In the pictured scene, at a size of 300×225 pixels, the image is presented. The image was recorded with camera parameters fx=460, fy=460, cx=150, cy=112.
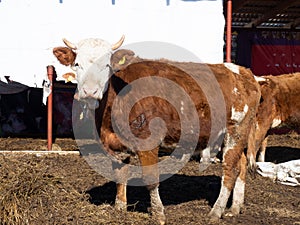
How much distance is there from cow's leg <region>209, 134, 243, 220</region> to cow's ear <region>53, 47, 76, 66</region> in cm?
196

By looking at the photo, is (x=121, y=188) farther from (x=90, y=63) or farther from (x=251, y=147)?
(x=251, y=147)

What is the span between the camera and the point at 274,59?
38.7 ft

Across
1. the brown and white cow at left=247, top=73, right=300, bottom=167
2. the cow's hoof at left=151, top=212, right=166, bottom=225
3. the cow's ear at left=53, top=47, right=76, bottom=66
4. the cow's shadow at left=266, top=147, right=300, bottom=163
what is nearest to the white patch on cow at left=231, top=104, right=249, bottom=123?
the cow's hoof at left=151, top=212, right=166, bottom=225

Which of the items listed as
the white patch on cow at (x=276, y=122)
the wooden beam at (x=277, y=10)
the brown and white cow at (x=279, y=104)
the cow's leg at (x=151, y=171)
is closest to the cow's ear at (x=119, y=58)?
the cow's leg at (x=151, y=171)

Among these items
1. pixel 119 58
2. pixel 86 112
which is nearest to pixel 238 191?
pixel 119 58

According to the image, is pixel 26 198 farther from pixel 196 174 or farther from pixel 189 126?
pixel 196 174

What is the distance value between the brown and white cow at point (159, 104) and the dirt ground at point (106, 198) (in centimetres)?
29

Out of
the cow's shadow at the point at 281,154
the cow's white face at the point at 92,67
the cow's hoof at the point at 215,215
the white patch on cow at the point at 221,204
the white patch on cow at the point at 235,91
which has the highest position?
the cow's white face at the point at 92,67

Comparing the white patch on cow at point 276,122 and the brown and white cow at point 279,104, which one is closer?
the brown and white cow at point 279,104

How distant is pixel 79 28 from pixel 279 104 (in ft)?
13.2

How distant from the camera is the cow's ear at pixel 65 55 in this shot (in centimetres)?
489

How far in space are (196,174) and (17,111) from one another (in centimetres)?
578

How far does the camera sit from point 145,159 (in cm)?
469

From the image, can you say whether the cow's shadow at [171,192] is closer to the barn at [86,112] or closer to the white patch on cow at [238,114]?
the barn at [86,112]
